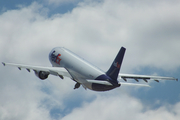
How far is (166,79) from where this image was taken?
49.8 meters

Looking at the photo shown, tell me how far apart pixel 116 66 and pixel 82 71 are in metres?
8.06

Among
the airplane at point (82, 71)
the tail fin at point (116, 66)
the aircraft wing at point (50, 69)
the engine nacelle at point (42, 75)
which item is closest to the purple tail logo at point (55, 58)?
the airplane at point (82, 71)

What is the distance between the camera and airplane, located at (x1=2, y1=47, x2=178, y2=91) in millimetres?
44875

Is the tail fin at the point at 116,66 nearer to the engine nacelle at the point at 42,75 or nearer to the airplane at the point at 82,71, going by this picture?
the airplane at the point at 82,71

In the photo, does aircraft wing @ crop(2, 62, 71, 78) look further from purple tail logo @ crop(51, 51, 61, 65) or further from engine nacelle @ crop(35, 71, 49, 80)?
purple tail logo @ crop(51, 51, 61, 65)

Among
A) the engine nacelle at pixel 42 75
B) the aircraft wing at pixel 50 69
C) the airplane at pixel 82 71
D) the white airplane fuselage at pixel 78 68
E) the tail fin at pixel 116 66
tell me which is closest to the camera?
the tail fin at pixel 116 66

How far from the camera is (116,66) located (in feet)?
145

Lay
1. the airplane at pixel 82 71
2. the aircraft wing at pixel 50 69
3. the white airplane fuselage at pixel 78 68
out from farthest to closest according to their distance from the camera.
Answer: the aircraft wing at pixel 50 69
the white airplane fuselage at pixel 78 68
the airplane at pixel 82 71

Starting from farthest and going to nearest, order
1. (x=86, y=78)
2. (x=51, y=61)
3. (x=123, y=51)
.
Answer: (x=51, y=61)
(x=86, y=78)
(x=123, y=51)

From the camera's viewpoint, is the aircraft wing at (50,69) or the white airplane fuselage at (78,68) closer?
the white airplane fuselage at (78,68)

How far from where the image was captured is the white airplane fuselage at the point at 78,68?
46781 mm

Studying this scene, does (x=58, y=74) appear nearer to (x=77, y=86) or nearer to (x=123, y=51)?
(x=77, y=86)

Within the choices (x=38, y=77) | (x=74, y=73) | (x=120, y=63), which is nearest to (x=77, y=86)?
(x=74, y=73)

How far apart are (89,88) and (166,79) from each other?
42.8 feet
